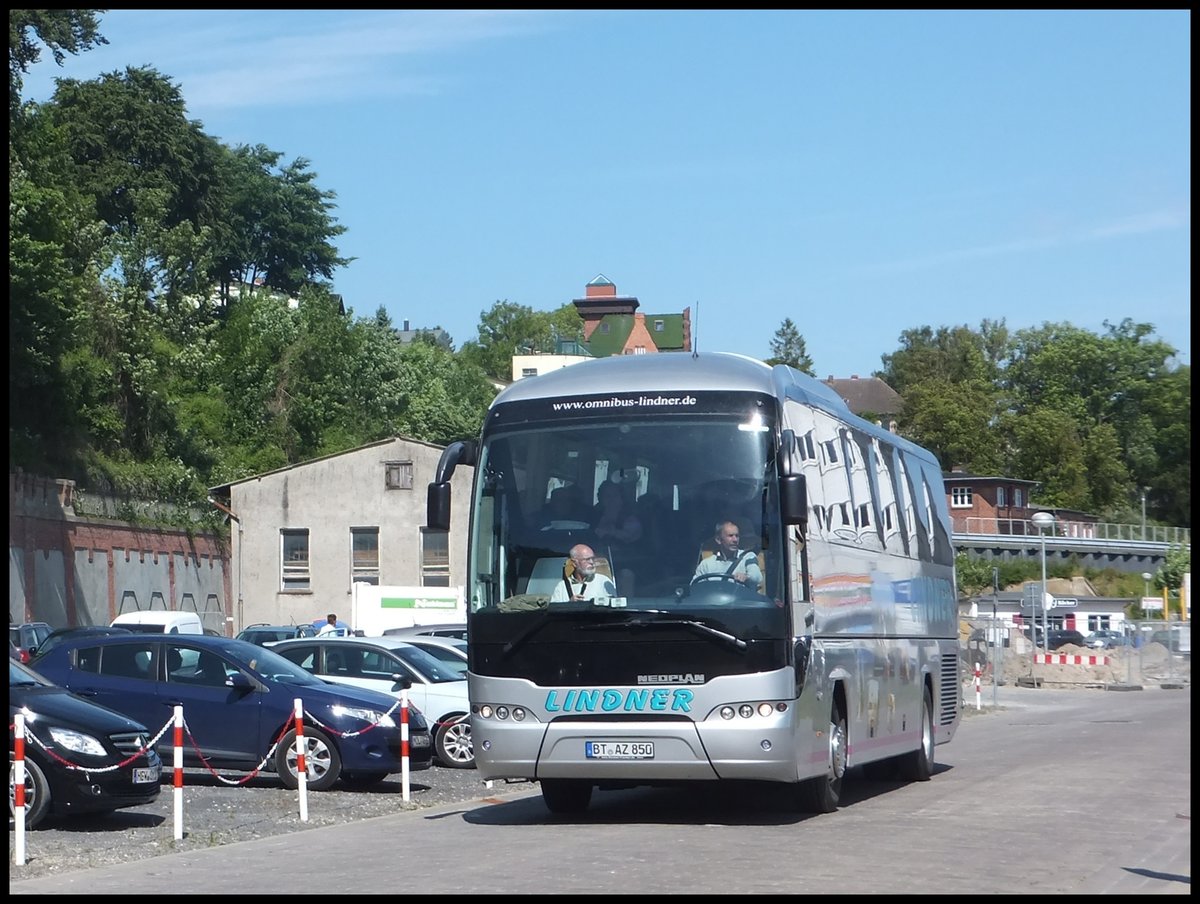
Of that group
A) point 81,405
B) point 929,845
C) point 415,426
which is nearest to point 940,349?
point 415,426

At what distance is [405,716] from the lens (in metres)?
18.0

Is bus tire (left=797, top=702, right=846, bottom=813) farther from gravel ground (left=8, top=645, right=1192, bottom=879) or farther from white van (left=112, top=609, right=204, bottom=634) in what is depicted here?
white van (left=112, top=609, right=204, bottom=634)

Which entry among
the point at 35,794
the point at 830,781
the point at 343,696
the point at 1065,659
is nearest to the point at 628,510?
the point at 830,781

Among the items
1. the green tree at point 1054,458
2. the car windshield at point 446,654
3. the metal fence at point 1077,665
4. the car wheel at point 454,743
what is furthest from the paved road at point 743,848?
the green tree at point 1054,458

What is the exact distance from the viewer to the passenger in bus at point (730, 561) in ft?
46.3

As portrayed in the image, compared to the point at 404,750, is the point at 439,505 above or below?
above

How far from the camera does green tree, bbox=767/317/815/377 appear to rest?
158875mm

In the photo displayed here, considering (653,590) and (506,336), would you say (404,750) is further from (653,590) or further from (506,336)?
→ (506,336)

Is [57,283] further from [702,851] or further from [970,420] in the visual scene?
[970,420]

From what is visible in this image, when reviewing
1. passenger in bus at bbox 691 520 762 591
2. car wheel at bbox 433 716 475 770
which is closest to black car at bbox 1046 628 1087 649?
car wheel at bbox 433 716 475 770

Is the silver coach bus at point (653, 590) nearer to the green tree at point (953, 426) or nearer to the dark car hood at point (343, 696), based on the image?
the dark car hood at point (343, 696)

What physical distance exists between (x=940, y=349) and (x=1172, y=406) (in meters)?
20.3

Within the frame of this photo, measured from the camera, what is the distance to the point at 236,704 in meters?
18.7

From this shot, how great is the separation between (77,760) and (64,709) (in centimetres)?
61
